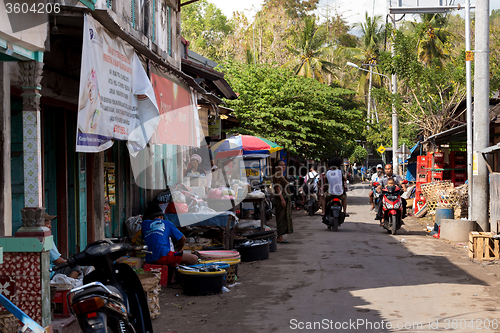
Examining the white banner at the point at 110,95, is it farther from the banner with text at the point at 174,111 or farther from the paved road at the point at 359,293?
the paved road at the point at 359,293

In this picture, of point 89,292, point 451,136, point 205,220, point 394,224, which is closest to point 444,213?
point 394,224

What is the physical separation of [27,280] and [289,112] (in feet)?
54.3

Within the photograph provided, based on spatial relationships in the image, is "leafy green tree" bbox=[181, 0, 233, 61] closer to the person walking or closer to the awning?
the awning

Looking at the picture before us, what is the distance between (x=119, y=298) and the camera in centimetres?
402

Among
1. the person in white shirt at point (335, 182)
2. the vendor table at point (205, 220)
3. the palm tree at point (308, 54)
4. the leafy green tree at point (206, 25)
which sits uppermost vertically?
the leafy green tree at point (206, 25)

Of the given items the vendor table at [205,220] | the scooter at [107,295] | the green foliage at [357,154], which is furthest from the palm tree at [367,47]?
the scooter at [107,295]

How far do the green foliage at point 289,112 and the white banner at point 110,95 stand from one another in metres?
13.8

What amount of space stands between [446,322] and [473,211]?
7.62 meters

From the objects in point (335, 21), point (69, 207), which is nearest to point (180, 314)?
point (69, 207)

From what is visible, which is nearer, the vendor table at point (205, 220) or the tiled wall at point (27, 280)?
the tiled wall at point (27, 280)

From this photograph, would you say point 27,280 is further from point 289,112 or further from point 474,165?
point 289,112

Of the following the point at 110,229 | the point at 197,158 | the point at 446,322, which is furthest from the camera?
the point at 197,158

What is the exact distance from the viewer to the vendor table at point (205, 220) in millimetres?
9383

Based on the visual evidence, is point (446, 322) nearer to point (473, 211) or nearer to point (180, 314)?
point (180, 314)
